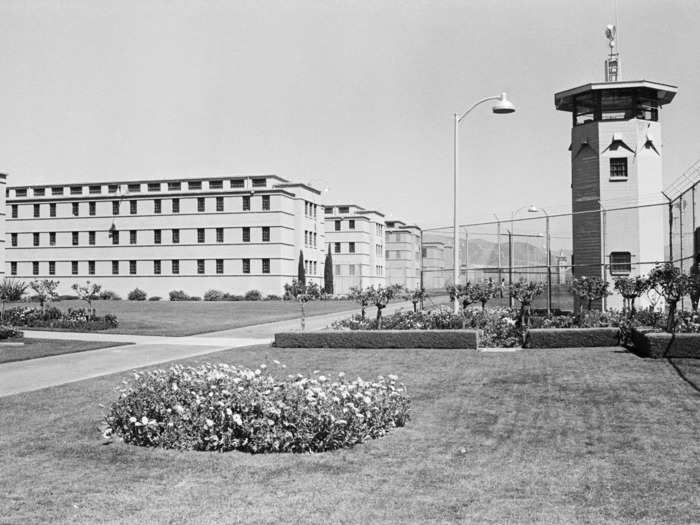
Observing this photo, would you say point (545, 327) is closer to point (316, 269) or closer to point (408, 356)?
point (408, 356)

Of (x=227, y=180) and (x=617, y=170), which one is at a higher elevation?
(x=227, y=180)

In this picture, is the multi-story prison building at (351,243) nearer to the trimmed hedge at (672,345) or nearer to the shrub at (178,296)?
the shrub at (178,296)

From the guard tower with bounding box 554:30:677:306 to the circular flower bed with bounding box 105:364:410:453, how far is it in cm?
2160

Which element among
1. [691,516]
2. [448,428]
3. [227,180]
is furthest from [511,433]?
[227,180]

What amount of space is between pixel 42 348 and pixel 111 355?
294cm

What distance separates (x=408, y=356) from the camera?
2011 cm

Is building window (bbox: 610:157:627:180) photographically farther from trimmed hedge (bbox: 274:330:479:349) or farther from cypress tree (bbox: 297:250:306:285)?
cypress tree (bbox: 297:250:306:285)

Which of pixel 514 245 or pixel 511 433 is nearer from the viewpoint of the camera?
pixel 511 433

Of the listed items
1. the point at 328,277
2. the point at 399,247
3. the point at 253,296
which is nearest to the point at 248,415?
the point at 253,296

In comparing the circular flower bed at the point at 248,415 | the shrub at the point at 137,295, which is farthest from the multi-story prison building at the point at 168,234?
the circular flower bed at the point at 248,415

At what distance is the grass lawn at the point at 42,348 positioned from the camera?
71.1 feet

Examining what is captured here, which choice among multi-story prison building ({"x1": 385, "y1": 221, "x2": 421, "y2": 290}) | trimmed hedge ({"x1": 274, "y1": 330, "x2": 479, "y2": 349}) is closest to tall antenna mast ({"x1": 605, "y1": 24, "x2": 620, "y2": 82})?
trimmed hedge ({"x1": 274, "y1": 330, "x2": 479, "y2": 349})

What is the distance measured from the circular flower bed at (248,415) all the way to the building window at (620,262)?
21.6 m

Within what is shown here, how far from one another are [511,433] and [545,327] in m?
13.3
